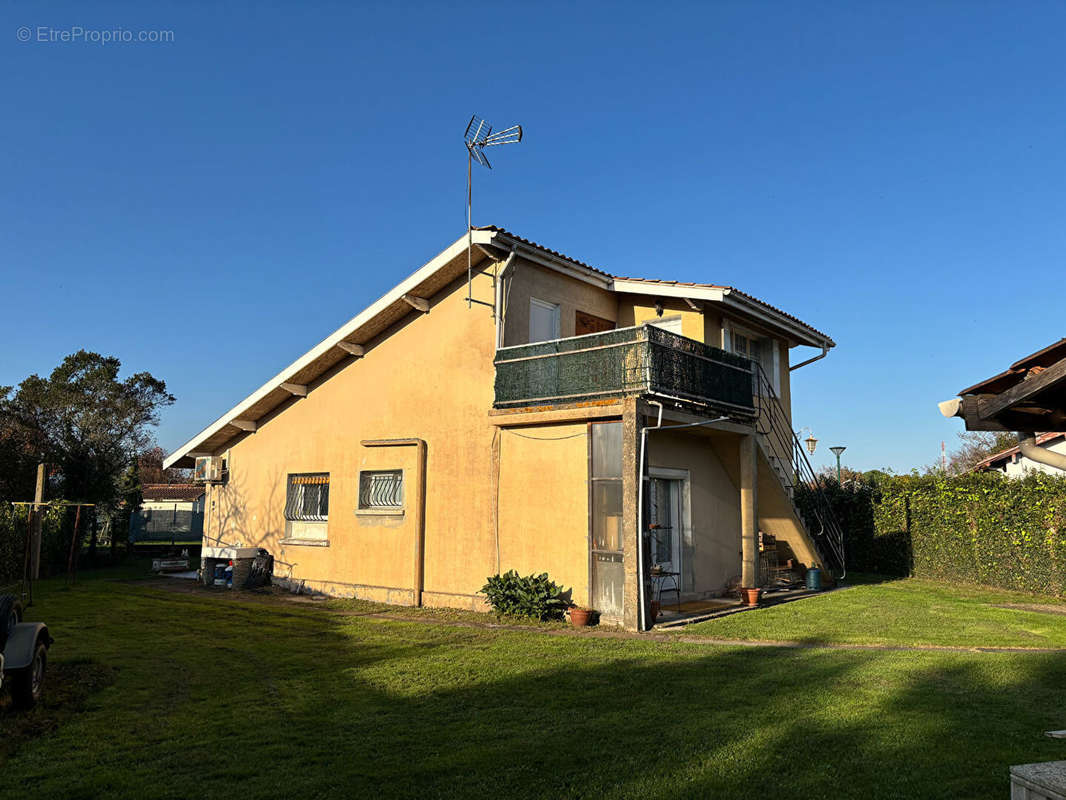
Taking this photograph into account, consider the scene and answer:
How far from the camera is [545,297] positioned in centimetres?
1511

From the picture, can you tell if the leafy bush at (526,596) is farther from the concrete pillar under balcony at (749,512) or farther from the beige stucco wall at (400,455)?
the concrete pillar under balcony at (749,512)

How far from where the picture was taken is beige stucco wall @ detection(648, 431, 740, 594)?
1507 centimetres

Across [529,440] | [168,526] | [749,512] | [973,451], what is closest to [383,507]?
[529,440]

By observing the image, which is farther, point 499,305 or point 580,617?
point 499,305

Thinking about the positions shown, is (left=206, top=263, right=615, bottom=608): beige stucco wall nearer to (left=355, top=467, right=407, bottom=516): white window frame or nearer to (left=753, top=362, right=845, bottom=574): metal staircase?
(left=355, top=467, right=407, bottom=516): white window frame

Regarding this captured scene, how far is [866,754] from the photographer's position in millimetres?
5645

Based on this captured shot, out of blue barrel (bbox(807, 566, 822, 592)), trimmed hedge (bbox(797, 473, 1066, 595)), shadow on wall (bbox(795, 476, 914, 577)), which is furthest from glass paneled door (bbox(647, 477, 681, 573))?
trimmed hedge (bbox(797, 473, 1066, 595))

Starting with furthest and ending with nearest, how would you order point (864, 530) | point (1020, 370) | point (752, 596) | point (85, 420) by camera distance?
point (85, 420), point (864, 530), point (752, 596), point (1020, 370)

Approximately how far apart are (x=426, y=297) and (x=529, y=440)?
4.21 metres

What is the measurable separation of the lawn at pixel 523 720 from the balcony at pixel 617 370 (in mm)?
4134

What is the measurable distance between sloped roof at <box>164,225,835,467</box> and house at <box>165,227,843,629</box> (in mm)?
46

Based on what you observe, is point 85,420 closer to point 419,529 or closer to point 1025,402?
point 419,529

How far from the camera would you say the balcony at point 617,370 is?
12352 millimetres

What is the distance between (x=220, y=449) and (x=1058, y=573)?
20168mm
